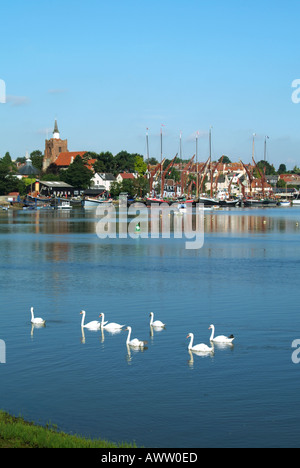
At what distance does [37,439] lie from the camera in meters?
13.2

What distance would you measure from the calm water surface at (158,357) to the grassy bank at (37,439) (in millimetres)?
1488

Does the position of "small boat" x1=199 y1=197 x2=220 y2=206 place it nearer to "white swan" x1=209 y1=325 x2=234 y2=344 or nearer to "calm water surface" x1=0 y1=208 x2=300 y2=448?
"calm water surface" x1=0 y1=208 x2=300 y2=448

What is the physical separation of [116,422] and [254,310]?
1484 centimetres

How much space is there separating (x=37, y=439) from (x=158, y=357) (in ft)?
30.0

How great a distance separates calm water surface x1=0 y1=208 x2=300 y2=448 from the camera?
1623 centimetres

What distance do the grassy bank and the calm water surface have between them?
4.88ft

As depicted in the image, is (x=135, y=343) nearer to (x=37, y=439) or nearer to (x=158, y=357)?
(x=158, y=357)

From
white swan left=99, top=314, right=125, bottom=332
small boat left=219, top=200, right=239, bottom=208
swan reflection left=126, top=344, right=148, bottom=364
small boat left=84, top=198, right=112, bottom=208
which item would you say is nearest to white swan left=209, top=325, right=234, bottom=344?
swan reflection left=126, top=344, right=148, bottom=364

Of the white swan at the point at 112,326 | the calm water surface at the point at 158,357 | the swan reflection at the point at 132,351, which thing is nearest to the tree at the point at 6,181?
the calm water surface at the point at 158,357

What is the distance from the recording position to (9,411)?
54.5 feet

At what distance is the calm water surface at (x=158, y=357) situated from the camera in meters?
16.2

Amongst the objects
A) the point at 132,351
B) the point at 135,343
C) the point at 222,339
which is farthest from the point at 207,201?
the point at 132,351
